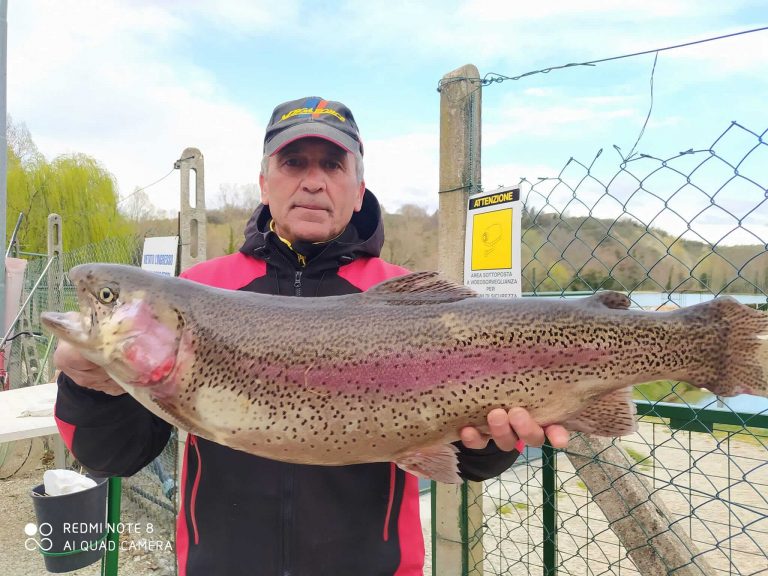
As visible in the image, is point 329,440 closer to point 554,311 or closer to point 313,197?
point 554,311

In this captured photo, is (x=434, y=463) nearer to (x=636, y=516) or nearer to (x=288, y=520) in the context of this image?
(x=288, y=520)

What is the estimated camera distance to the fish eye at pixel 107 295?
2072 millimetres

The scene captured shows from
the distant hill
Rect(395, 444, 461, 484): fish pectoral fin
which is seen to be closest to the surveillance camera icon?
the distant hill

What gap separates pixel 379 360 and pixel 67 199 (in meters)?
34.7

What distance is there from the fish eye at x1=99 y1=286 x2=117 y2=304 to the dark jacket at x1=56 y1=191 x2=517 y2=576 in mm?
425

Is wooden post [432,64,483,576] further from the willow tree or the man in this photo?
the willow tree

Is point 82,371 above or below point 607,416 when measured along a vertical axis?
above

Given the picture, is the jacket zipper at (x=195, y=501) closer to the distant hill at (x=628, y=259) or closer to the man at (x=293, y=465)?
the man at (x=293, y=465)

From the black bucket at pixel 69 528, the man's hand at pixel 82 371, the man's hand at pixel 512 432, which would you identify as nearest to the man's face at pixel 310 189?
the man's hand at pixel 82 371

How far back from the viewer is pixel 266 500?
225cm

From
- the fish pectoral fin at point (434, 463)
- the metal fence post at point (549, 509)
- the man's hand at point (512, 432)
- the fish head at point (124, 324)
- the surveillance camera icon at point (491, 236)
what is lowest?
the metal fence post at point (549, 509)

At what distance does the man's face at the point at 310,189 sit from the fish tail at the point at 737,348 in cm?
161

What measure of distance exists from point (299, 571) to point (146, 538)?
4.15 meters

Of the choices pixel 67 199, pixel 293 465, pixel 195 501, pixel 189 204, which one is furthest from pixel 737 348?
pixel 67 199
